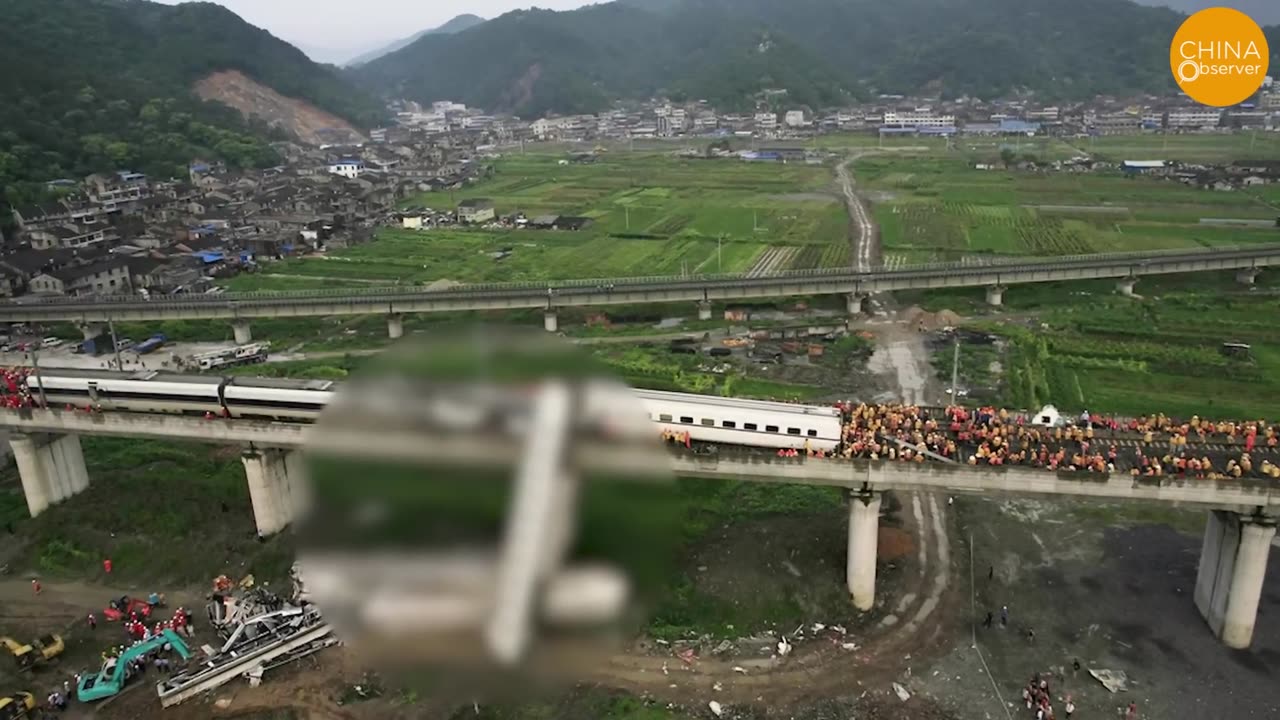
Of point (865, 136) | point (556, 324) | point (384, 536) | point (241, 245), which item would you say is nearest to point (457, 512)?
point (384, 536)

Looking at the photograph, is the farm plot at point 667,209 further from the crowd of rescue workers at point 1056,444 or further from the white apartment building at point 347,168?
the crowd of rescue workers at point 1056,444

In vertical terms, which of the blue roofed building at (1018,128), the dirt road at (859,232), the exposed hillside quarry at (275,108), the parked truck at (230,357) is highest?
the exposed hillside quarry at (275,108)

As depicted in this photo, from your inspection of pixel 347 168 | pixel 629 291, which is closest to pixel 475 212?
pixel 629 291

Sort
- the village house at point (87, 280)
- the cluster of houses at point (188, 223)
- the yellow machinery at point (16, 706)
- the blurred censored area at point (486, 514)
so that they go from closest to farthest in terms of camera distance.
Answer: the blurred censored area at point (486, 514), the yellow machinery at point (16, 706), the village house at point (87, 280), the cluster of houses at point (188, 223)

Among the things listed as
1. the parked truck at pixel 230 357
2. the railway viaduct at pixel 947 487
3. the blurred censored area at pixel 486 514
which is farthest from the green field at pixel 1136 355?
the blurred censored area at pixel 486 514

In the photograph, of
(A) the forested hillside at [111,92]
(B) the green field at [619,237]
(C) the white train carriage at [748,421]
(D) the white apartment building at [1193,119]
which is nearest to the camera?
(C) the white train carriage at [748,421]

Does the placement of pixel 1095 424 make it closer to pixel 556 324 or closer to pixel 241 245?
pixel 556 324

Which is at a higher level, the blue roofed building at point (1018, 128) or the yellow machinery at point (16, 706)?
the blue roofed building at point (1018, 128)

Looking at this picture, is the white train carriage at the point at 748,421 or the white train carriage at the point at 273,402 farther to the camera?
the white train carriage at the point at 273,402
